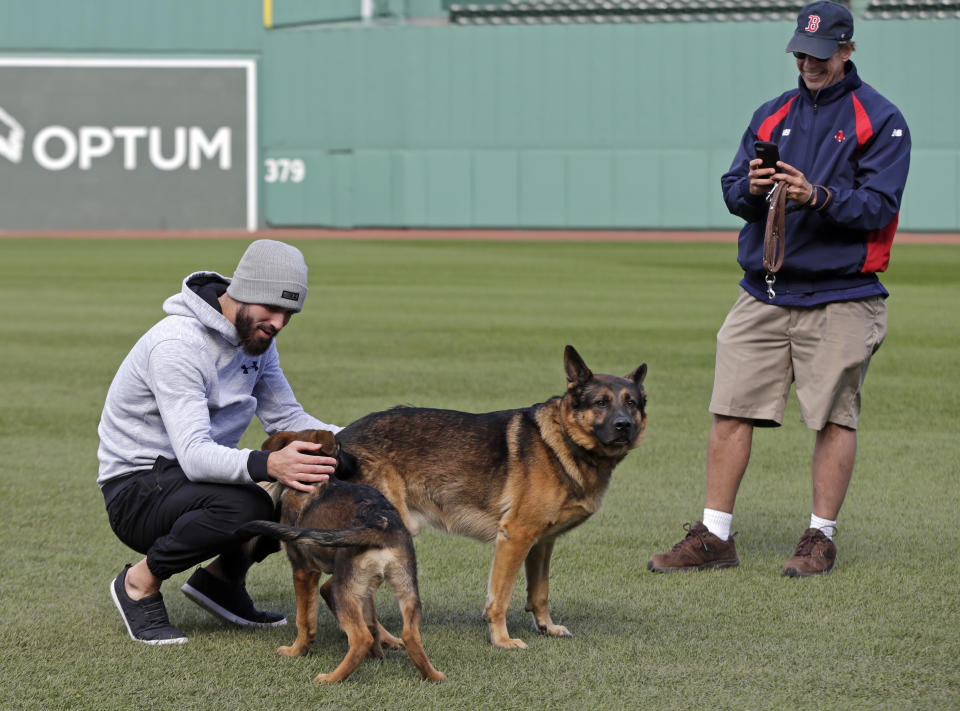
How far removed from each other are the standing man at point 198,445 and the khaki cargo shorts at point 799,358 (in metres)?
2.29

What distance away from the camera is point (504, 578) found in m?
4.88

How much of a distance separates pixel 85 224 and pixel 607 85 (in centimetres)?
1806

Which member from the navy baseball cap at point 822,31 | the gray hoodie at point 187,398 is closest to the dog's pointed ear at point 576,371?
the gray hoodie at point 187,398

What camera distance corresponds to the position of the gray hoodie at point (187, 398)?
15.2ft

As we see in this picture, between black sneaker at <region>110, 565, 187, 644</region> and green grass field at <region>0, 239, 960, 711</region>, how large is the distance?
2.1 inches

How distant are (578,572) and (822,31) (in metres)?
2.58

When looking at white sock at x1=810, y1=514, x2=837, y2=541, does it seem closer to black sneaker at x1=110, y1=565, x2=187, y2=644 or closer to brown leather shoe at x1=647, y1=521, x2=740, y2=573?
brown leather shoe at x1=647, y1=521, x2=740, y2=573

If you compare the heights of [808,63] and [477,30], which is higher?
[477,30]

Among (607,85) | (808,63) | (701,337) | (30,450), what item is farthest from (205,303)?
(607,85)

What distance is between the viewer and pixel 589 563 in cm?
610

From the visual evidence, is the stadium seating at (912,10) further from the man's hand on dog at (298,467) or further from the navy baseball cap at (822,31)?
the man's hand on dog at (298,467)

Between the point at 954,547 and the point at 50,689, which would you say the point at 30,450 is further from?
the point at 954,547

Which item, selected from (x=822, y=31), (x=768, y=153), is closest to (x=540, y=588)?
(x=768, y=153)

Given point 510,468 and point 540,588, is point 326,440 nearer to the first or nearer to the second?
point 510,468
